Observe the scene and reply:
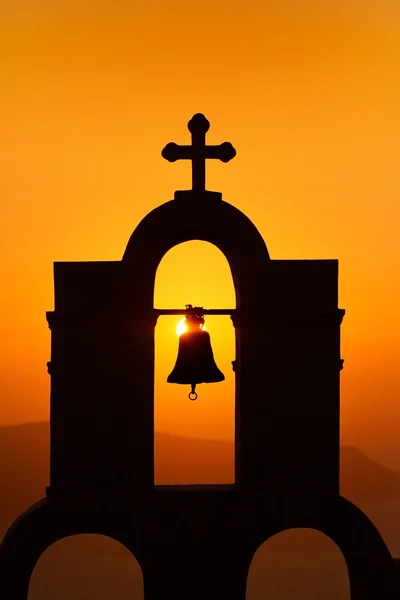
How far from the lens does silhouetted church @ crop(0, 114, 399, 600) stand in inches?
330

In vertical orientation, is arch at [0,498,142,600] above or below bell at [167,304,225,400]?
below

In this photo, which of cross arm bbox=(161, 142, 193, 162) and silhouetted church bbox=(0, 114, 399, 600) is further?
cross arm bbox=(161, 142, 193, 162)

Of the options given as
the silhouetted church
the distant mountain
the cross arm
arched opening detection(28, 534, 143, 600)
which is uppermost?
the cross arm

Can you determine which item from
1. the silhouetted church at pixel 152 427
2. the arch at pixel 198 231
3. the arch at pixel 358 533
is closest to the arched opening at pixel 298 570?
the arch at pixel 358 533

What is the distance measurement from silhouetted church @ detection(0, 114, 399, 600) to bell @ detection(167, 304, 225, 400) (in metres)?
0.39

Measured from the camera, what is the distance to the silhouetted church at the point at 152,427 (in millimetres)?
8391

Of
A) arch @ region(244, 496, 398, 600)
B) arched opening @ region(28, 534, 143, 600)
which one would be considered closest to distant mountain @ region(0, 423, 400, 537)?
arched opening @ region(28, 534, 143, 600)

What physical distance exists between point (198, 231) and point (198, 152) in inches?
26.9

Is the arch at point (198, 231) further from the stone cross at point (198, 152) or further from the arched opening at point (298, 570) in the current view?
the arched opening at point (298, 570)

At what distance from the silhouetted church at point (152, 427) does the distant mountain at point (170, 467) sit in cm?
706

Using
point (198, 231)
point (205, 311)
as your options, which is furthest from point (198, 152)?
point (205, 311)

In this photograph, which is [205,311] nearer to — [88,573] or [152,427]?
[152,427]

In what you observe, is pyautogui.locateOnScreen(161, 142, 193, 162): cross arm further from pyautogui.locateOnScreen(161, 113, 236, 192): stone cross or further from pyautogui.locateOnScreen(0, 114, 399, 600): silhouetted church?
pyautogui.locateOnScreen(0, 114, 399, 600): silhouetted church

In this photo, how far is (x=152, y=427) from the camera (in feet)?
27.8
